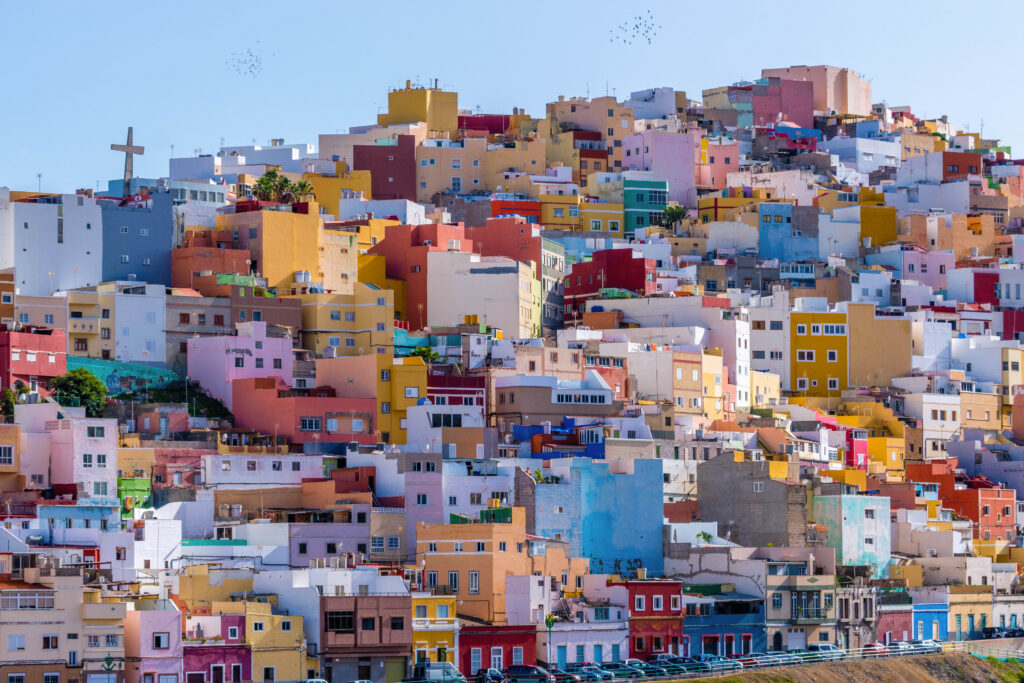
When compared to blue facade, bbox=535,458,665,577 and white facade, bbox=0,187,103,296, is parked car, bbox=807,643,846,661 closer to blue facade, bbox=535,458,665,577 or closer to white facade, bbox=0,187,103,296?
blue facade, bbox=535,458,665,577

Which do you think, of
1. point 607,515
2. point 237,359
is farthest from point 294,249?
point 607,515

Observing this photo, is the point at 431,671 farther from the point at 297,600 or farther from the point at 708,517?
the point at 708,517

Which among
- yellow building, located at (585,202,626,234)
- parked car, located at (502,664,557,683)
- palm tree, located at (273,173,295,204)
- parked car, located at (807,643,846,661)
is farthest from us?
yellow building, located at (585,202,626,234)

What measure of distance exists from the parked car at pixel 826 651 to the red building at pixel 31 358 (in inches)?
1023

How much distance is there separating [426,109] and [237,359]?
1809 inches

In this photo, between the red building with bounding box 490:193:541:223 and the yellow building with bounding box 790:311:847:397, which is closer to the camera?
the yellow building with bounding box 790:311:847:397

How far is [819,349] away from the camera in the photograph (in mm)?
95125

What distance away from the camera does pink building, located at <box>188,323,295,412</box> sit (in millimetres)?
78312

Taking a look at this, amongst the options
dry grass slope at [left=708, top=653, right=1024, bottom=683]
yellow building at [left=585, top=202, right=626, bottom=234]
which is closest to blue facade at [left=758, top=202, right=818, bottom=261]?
yellow building at [left=585, top=202, right=626, bottom=234]

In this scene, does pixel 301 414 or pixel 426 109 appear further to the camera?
pixel 426 109

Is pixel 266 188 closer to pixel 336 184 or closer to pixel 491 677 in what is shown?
pixel 336 184

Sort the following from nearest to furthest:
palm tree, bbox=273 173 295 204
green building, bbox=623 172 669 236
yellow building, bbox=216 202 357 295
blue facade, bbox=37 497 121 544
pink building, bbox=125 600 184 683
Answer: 1. pink building, bbox=125 600 184 683
2. blue facade, bbox=37 497 121 544
3. yellow building, bbox=216 202 357 295
4. palm tree, bbox=273 173 295 204
5. green building, bbox=623 172 669 236

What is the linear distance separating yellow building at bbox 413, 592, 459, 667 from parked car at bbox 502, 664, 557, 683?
5.60 feet

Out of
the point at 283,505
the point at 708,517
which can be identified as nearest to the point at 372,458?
the point at 283,505
